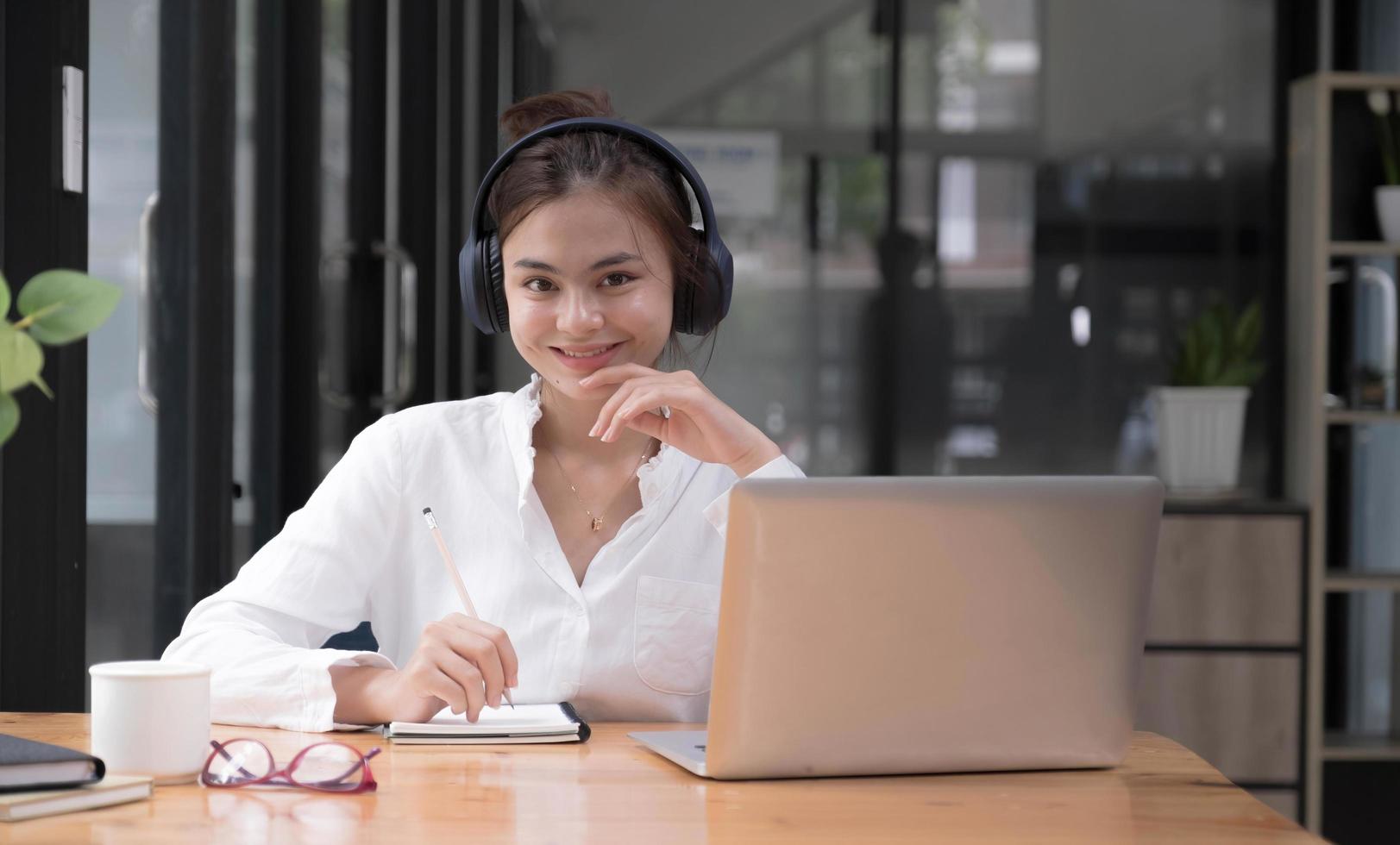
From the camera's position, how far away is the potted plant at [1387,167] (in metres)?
3.79

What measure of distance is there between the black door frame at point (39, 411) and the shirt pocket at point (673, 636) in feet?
2.20

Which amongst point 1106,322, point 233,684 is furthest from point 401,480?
point 1106,322

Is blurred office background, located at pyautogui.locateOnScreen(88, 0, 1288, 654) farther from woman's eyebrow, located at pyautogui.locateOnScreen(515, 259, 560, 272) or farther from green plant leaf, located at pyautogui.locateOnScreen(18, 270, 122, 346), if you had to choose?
green plant leaf, located at pyautogui.locateOnScreen(18, 270, 122, 346)

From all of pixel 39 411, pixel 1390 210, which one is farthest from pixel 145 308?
pixel 1390 210

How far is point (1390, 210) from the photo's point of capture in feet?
12.5

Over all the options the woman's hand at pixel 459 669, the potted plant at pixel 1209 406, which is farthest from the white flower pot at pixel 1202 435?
the woman's hand at pixel 459 669

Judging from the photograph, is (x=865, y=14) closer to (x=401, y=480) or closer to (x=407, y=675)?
(x=401, y=480)

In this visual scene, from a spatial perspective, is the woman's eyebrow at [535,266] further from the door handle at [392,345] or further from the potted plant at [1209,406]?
the potted plant at [1209,406]

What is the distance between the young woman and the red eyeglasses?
1.25 feet

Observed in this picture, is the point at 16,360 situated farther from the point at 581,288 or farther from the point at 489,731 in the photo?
the point at 581,288

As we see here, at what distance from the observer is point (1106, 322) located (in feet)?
13.8

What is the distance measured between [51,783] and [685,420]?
2.46 ft

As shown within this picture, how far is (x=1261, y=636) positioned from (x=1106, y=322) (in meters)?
1.02

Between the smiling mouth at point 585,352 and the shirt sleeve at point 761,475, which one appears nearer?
the shirt sleeve at point 761,475
